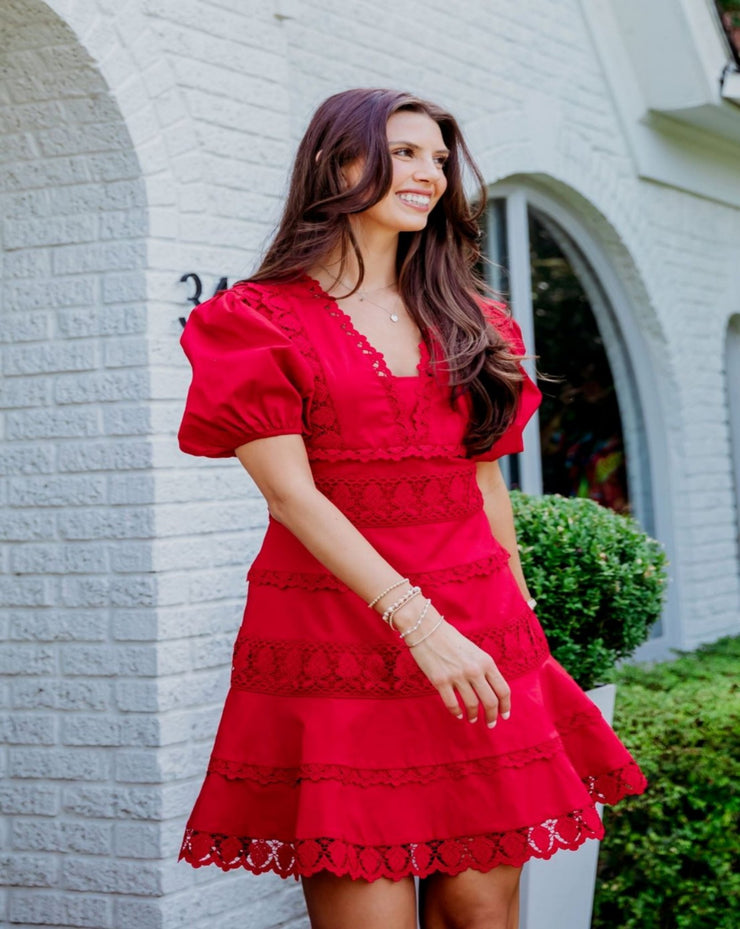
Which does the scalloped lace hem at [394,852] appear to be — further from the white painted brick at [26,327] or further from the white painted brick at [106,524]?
the white painted brick at [26,327]

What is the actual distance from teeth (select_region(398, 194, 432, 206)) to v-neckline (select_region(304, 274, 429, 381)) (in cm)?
22

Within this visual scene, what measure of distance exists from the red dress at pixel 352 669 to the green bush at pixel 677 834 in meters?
1.98

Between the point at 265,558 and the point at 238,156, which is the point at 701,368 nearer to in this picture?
the point at 238,156

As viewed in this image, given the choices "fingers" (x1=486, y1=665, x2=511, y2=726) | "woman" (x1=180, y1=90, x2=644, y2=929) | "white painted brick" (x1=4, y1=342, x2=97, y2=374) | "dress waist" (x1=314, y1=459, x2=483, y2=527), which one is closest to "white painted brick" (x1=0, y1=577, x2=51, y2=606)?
"white painted brick" (x1=4, y1=342, x2=97, y2=374)

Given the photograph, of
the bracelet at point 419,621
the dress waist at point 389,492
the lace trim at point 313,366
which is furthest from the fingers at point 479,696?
the lace trim at point 313,366

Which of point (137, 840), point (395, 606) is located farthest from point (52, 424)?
point (395, 606)

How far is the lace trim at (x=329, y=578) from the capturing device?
7.43 ft

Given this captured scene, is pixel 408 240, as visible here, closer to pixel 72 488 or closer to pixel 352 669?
pixel 352 669

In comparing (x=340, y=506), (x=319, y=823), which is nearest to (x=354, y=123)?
(x=340, y=506)

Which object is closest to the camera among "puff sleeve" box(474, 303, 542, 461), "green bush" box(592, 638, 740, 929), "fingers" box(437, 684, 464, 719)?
"fingers" box(437, 684, 464, 719)

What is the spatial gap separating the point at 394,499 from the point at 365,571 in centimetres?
22

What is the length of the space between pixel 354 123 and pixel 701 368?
4999 mm

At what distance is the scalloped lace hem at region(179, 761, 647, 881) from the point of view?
84.0 inches

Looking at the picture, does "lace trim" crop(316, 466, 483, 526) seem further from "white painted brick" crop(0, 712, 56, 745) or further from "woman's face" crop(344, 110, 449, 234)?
"white painted brick" crop(0, 712, 56, 745)
